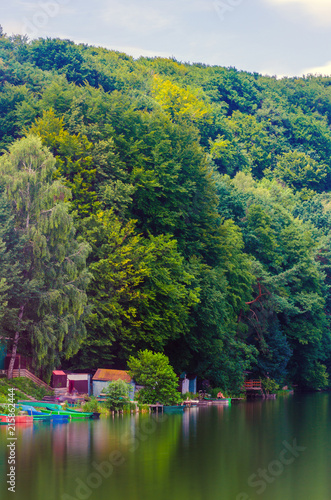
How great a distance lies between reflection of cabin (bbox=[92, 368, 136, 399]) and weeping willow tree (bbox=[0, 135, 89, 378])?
3.83 m

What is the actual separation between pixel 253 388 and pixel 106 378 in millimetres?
22396

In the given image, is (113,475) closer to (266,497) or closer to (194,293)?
(266,497)

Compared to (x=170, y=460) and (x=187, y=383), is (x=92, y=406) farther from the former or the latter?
(x=187, y=383)

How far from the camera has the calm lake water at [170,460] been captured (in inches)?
936

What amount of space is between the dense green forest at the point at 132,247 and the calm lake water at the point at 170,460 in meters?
7.85

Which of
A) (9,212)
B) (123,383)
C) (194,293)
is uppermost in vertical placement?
(9,212)

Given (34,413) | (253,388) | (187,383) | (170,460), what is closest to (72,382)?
(34,413)

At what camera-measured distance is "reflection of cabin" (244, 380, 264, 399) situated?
66500 millimetres

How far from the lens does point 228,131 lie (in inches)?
4651

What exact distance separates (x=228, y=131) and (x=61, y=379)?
78.2 meters

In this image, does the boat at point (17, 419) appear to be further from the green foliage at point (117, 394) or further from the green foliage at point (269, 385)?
the green foliage at point (269, 385)

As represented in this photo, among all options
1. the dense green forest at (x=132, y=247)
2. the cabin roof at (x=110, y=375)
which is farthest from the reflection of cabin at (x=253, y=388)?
the cabin roof at (x=110, y=375)

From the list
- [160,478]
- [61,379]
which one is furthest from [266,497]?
[61,379]

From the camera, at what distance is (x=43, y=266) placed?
42.9 meters
